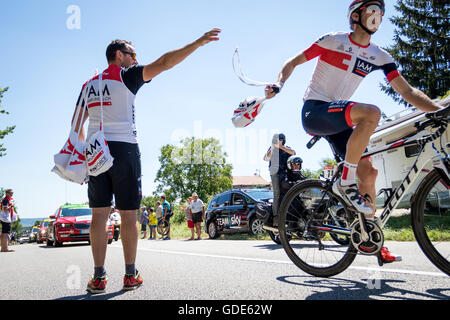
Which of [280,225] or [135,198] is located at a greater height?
[135,198]

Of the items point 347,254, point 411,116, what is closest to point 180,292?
point 347,254

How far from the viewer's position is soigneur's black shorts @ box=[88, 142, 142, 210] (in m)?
3.20

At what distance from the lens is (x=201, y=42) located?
3.18 m

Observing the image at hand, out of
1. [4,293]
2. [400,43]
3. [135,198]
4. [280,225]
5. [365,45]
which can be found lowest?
[4,293]

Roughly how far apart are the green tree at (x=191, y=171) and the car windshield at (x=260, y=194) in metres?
54.1

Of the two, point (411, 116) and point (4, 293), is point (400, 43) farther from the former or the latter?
point (4, 293)

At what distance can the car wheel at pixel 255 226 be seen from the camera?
1193cm

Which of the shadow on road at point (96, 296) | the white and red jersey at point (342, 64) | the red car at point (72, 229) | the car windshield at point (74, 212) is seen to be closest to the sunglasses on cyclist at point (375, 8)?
the white and red jersey at point (342, 64)

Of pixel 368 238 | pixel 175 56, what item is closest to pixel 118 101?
pixel 175 56

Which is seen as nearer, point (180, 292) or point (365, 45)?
point (180, 292)

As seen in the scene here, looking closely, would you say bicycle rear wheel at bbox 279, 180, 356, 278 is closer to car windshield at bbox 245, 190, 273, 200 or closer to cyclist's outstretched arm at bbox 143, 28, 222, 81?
cyclist's outstretched arm at bbox 143, 28, 222, 81
